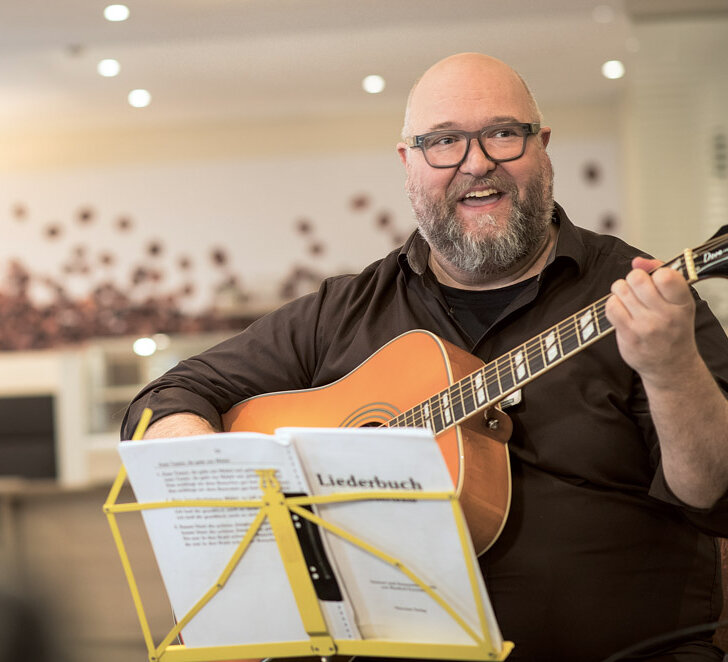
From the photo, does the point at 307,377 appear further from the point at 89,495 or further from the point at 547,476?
the point at 89,495

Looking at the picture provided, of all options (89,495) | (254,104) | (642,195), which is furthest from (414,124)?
(254,104)

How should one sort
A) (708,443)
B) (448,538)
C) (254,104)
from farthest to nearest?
(254,104) < (708,443) < (448,538)

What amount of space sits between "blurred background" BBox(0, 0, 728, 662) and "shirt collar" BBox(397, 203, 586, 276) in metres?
1.56

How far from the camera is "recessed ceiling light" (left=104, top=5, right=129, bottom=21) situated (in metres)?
4.75

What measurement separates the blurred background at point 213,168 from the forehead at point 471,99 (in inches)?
69.3

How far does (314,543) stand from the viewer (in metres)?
1.20

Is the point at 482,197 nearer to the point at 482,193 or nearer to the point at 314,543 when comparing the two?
the point at 482,193

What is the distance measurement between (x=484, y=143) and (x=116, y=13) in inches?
147

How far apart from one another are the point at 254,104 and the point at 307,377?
534cm

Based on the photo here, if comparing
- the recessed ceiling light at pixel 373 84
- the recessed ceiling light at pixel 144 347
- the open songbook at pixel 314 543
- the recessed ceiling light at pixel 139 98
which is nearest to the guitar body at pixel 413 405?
the open songbook at pixel 314 543

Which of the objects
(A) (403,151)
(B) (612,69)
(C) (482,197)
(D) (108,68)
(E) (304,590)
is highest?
(D) (108,68)

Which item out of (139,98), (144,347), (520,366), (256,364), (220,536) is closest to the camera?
(220,536)

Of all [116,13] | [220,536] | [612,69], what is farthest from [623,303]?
[612,69]

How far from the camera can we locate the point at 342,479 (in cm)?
116
